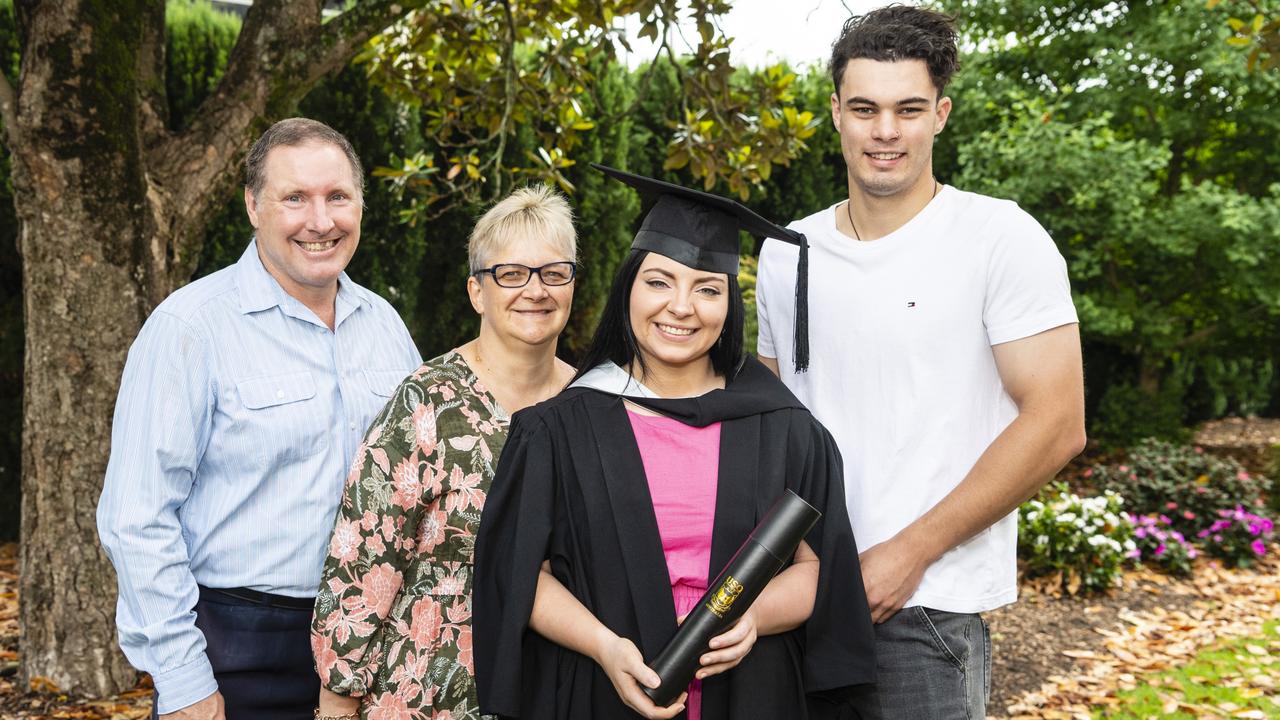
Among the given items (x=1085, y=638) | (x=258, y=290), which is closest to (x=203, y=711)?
(x=258, y=290)

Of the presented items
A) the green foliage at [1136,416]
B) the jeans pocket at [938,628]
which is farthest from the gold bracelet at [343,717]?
the green foliage at [1136,416]

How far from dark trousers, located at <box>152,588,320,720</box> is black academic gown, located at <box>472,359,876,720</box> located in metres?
0.56

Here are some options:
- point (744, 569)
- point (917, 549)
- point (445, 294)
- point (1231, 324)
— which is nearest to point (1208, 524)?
point (1231, 324)

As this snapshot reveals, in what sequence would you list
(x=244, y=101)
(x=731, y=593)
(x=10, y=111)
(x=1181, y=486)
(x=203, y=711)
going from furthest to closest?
(x=1181, y=486) < (x=244, y=101) < (x=10, y=111) < (x=203, y=711) < (x=731, y=593)

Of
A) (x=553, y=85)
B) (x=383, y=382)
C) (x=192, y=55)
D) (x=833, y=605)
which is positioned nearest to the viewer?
(x=833, y=605)

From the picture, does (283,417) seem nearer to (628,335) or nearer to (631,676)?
(628,335)

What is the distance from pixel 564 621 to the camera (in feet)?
6.57

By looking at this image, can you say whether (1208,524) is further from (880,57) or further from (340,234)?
(340,234)

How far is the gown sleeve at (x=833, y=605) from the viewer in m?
2.10

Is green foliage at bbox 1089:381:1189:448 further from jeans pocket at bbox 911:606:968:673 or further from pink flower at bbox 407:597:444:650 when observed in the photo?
pink flower at bbox 407:597:444:650

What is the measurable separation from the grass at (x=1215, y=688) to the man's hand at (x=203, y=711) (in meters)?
4.38

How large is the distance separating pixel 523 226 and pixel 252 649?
119 cm

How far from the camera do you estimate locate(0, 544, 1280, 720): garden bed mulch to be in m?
4.39

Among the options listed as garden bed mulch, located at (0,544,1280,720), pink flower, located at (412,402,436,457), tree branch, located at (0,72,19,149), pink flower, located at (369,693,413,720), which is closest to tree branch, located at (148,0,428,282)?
tree branch, located at (0,72,19,149)
